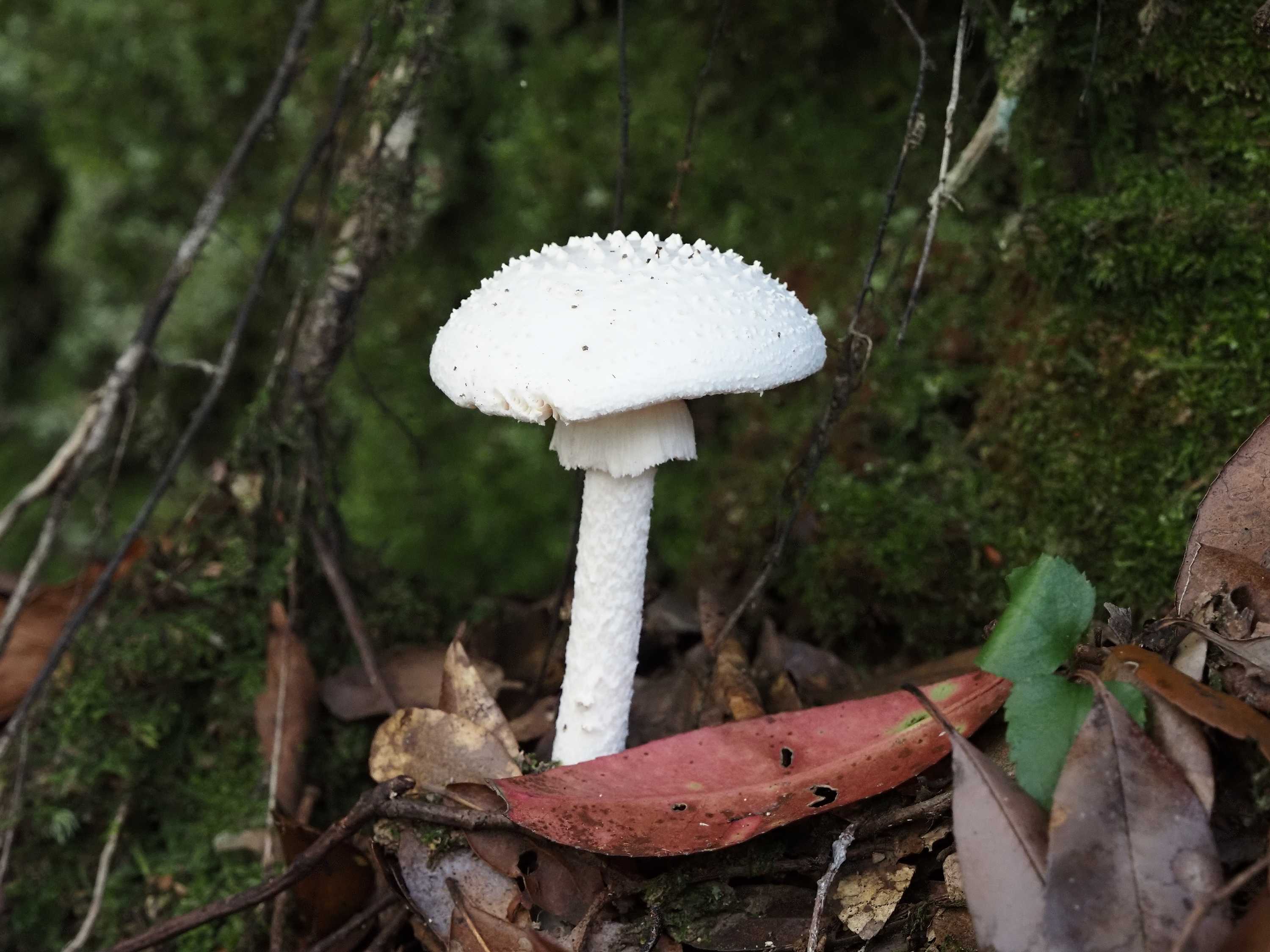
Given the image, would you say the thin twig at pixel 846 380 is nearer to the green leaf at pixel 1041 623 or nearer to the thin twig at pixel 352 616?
the green leaf at pixel 1041 623

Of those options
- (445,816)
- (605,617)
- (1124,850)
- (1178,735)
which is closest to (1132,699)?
(1178,735)

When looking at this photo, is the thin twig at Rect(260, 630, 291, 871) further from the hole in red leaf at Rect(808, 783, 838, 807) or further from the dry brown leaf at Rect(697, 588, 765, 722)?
the hole in red leaf at Rect(808, 783, 838, 807)

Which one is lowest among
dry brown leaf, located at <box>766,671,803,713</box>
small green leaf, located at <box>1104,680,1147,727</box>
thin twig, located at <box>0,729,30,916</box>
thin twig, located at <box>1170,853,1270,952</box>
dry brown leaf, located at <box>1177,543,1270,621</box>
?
thin twig, located at <box>1170,853,1270,952</box>

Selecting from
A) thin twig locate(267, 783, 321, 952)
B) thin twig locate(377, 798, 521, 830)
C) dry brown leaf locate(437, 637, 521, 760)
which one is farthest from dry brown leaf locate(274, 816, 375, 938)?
dry brown leaf locate(437, 637, 521, 760)

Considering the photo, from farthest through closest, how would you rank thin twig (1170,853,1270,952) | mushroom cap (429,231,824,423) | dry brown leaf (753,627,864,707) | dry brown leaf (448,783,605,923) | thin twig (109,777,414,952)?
dry brown leaf (753,627,864,707)
thin twig (109,777,414,952)
dry brown leaf (448,783,605,923)
mushroom cap (429,231,824,423)
thin twig (1170,853,1270,952)

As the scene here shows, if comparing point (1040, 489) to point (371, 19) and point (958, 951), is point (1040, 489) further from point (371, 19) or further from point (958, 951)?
point (371, 19)

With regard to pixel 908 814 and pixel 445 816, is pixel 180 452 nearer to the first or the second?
pixel 445 816

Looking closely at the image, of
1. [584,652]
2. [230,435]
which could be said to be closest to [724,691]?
[584,652]
